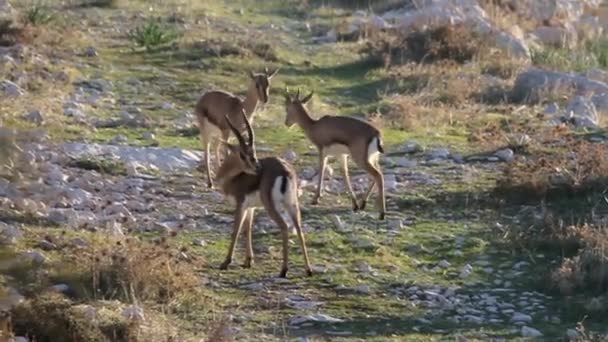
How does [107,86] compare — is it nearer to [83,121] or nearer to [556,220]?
[83,121]

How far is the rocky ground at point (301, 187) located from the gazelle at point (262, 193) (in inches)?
9.8

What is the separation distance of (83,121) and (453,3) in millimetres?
12986

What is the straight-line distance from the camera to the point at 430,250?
11797mm

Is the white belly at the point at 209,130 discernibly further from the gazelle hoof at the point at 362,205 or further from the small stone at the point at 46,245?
the small stone at the point at 46,245

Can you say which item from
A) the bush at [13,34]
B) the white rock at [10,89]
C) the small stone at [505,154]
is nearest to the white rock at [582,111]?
the small stone at [505,154]

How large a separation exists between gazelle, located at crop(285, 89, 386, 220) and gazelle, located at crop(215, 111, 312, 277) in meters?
2.14

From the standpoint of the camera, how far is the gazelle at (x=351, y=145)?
13.0 metres

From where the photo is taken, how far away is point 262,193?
1073 centimetres

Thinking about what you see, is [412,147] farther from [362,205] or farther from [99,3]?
[99,3]

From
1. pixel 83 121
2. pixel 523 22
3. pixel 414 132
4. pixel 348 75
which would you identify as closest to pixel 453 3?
pixel 523 22

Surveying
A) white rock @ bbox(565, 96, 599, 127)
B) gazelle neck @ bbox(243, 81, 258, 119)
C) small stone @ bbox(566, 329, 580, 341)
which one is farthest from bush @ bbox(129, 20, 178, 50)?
small stone @ bbox(566, 329, 580, 341)

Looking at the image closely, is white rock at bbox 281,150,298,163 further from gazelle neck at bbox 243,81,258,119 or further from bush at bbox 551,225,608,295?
bush at bbox 551,225,608,295

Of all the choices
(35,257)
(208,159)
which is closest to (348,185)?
(208,159)

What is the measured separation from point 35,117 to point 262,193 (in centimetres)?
497
